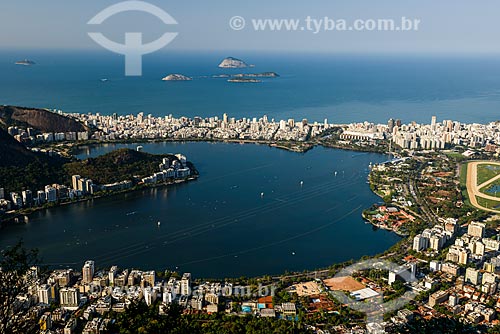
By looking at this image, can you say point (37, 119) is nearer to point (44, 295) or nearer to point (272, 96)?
point (44, 295)

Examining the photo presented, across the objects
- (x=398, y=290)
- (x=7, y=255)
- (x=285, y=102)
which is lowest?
(x=398, y=290)

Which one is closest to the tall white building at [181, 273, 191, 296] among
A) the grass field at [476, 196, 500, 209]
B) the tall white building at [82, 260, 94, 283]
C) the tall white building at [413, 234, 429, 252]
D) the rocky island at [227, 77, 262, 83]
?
the tall white building at [82, 260, 94, 283]

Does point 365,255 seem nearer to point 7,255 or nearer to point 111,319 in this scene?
point 111,319

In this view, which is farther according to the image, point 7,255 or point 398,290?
point 398,290

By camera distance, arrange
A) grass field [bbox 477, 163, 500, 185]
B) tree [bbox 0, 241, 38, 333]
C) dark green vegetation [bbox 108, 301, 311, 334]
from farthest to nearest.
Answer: grass field [bbox 477, 163, 500, 185], dark green vegetation [bbox 108, 301, 311, 334], tree [bbox 0, 241, 38, 333]

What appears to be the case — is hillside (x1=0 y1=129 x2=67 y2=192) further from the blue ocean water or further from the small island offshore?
the blue ocean water

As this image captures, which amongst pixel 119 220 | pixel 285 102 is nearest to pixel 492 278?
pixel 119 220
